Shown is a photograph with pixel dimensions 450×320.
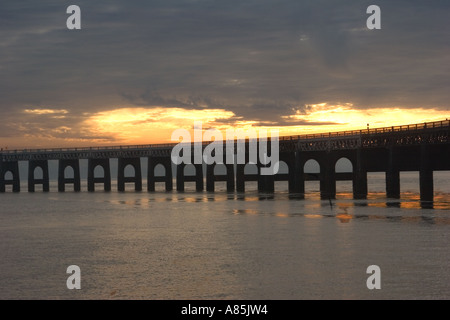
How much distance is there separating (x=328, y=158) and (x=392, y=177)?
24.4 m

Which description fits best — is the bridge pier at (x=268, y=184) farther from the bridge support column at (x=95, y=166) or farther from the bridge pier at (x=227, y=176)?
the bridge support column at (x=95, y=166)

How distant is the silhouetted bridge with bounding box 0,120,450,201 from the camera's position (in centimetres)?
8181

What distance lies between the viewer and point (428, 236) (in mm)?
43250

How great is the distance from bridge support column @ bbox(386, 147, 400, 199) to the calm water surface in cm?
2878

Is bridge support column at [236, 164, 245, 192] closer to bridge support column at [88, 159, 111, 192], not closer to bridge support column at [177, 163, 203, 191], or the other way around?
bridge support column at [177, 163, 203, 191]

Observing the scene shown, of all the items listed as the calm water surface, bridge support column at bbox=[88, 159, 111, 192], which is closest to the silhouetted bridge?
bridge support column at bbox=[88, 159, 111, 192]

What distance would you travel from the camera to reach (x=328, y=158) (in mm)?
112688

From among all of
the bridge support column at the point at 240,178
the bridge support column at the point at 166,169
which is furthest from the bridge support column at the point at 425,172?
the bridge support column at the point at 166,169

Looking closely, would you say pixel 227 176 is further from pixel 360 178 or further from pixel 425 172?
pixel 425 172

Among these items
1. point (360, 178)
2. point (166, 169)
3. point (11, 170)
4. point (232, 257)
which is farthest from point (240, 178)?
point (232, 257)

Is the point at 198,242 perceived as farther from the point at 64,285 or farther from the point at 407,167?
the point at 407,167

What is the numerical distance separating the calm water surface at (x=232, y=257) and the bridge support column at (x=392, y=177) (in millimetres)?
28782
